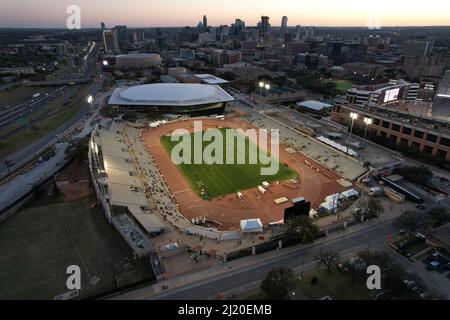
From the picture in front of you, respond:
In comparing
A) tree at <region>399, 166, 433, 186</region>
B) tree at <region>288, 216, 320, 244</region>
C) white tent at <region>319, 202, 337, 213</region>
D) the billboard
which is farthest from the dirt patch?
the billboard

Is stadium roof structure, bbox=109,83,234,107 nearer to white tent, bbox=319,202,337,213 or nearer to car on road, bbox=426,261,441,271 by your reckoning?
white tent, bbox=319,202,337,213

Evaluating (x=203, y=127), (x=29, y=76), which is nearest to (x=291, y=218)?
(x=203, y=127)

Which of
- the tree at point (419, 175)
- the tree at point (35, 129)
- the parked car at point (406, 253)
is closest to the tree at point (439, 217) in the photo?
the parked car at point (406, 253)

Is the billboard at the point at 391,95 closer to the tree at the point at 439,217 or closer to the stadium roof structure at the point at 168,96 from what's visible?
the stadium roof structure at the point at 168,96

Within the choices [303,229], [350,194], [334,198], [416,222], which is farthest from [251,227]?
[416,222]
